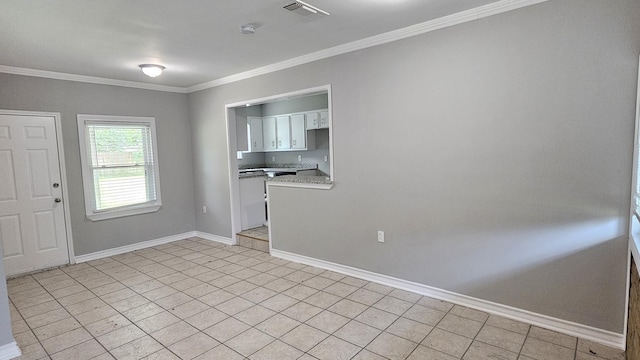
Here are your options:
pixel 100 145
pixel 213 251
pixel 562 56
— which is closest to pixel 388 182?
pixel 562 56

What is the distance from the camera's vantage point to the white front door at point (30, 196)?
390 cm

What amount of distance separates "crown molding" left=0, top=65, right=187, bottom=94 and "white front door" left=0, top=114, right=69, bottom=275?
20.2 inches

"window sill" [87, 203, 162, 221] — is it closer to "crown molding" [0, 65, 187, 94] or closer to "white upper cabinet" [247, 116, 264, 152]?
"crown molding" [0, 65, 187, 94]

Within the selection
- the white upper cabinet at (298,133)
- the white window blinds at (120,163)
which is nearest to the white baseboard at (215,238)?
the white window blinds at (120,163)

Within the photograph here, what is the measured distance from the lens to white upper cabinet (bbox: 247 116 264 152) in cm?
706

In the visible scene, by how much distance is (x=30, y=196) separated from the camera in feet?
13.3

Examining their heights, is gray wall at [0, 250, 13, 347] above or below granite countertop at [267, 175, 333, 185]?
below

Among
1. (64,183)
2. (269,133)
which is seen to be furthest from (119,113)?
(269,133)

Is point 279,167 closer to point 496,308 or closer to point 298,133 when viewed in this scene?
point 298,133

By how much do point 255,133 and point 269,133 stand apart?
0.31 m

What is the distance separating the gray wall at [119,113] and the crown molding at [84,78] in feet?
0.17

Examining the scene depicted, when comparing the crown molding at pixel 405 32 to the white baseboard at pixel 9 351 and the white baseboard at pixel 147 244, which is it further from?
the white baseboard at pixel 9 351

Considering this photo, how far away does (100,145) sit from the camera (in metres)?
4.68

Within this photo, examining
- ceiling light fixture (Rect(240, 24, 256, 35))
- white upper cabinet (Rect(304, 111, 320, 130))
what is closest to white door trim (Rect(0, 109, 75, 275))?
ceiling light fixture (Rect(240, 24, 256, 35))
